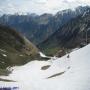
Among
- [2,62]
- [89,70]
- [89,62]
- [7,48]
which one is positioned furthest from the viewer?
[7,48]

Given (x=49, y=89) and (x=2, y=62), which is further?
(x=2, y=62)


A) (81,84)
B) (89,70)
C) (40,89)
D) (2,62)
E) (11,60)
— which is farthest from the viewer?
(11,60)

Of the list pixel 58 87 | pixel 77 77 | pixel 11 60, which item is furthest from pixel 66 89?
pixel 11 60

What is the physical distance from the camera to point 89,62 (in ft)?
205

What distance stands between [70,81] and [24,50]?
144 m

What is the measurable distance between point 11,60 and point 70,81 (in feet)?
317

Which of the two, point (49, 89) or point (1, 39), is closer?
point (49, 89)

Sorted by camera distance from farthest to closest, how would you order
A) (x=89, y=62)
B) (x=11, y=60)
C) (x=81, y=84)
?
(x=11, y=60), (x=89, y=62), (x=81, y=84)

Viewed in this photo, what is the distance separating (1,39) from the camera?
196875 millimetres

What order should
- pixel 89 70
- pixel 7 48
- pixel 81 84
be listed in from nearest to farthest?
pixel 81 84
pixel 89 70
pixel 7 48

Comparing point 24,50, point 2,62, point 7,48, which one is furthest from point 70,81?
point 24,50

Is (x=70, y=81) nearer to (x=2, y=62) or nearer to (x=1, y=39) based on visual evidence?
(x=2, y=62)

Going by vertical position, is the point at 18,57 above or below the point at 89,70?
below

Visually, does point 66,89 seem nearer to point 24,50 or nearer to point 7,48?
point 7,48
